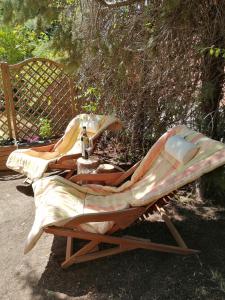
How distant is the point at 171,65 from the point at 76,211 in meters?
1.67

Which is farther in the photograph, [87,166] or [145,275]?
[87,166]

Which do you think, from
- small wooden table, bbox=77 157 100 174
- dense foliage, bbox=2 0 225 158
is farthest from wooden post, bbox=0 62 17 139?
small wooden table, bbox=77 157 100 174

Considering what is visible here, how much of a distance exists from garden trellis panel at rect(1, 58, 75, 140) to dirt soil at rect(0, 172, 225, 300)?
101 inches

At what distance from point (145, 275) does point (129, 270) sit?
0.12m

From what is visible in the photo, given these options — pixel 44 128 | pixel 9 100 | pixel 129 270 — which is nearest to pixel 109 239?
pixel 129 270

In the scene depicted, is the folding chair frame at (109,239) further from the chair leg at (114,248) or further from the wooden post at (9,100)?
the wooden post at (9,100)

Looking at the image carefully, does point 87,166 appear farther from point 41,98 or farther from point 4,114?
point 41,98

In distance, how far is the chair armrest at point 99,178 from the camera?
10.2 feet

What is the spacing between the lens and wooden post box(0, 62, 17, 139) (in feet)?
Answer: 16.5

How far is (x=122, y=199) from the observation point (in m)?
2.84

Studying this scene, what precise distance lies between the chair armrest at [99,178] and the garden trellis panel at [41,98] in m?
2.55

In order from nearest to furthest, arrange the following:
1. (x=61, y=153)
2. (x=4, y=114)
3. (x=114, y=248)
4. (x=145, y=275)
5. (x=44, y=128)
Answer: (x=145, y=275), (x=114, y=248), (x=61, y=153), (x=4, y=114), (x=44, y=128)

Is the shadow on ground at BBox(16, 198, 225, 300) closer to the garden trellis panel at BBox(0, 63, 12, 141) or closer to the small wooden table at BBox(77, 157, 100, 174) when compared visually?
the small wooden table at BBox(77, 157, 100, 174)

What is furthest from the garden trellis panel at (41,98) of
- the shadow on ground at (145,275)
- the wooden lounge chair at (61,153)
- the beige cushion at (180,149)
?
the beige cushion at (180,149)
